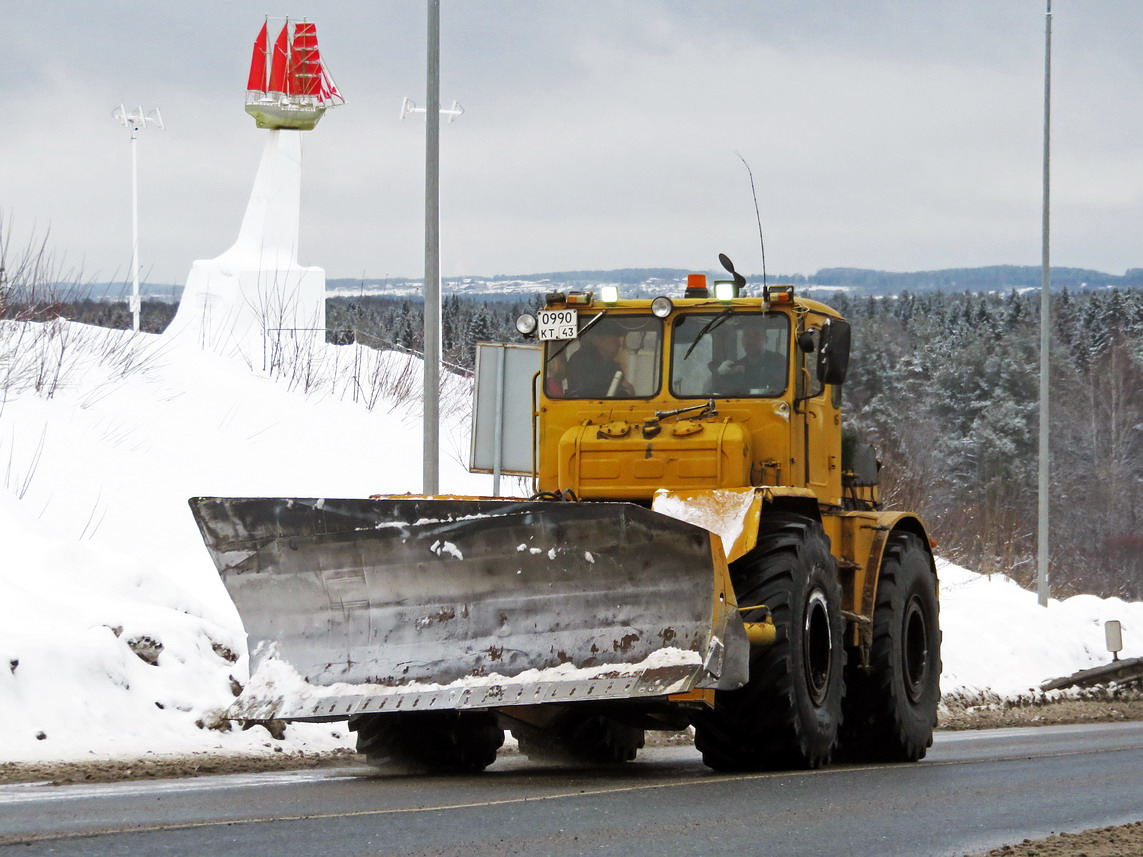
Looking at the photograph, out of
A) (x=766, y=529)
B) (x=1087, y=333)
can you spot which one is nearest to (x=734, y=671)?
(x=766, y=529)

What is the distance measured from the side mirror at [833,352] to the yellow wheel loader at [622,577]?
2 centimetres

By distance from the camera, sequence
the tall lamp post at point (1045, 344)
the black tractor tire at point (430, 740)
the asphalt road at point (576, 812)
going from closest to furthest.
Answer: the asphalt road at point (576, 812), the black tractor tire at point (430, 740), the tall lamp post at point (1045, 344)

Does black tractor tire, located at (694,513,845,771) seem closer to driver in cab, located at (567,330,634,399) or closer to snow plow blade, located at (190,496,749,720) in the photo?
snow plow blade, located at (190,496,749,720)

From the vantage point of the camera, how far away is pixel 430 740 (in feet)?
35.8

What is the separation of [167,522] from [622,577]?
358 inches

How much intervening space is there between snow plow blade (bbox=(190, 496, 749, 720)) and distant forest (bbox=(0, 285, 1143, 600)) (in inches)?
1626

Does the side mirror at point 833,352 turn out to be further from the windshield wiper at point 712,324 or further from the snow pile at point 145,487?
the snow pile at point 145,487

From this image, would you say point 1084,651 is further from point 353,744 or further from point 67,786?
point 67,786

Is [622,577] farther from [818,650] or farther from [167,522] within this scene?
[167,522]

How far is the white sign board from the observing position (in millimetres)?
15867

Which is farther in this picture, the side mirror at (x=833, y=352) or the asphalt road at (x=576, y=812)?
the side mirror at (x=833, y=352)

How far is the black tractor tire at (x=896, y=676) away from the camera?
11.7 m

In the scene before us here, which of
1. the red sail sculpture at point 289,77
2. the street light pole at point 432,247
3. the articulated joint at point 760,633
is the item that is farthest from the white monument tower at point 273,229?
the articulated joint at point 760,633

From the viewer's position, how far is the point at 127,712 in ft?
38.4
